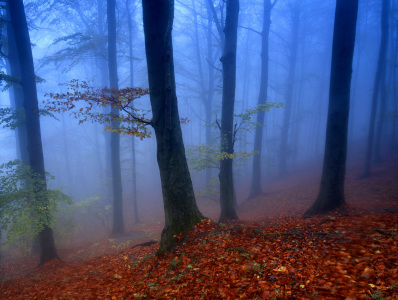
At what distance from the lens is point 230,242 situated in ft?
15.7

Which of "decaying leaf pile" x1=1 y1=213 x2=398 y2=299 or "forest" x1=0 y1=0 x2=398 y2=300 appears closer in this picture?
"decaying leaf pile" x1=1 y1=213 x2=398 y2=299

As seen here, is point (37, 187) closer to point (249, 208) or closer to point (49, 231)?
point (49, 231)

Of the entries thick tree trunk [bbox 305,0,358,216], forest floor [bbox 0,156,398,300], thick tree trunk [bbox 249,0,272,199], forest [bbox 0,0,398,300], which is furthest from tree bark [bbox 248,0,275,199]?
forest floor [bbox 0,156,398,300]

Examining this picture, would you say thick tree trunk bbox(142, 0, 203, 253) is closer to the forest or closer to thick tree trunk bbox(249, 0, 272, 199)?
the forest

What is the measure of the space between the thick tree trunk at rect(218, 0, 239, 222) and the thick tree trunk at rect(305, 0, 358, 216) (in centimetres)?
342

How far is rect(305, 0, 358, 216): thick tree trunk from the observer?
671 centimetres

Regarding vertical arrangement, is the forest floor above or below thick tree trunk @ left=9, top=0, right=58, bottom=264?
below

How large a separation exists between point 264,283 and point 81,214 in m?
20.3

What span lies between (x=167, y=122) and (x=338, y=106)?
218 inches

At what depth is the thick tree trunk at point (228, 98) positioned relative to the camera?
354 inches

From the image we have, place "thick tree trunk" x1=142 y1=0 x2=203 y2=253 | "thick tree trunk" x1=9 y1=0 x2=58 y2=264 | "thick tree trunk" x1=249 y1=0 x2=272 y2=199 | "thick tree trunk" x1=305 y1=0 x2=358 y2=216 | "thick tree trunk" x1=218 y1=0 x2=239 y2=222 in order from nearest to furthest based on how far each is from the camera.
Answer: "thick tree trunk" x1=142 y1=0 x2=203 y2=253 → "thick tree trunk" x1=305 y1=0 x2=358 y2=216 → "thick tree trunk" x1=9 y1=0 x2=58 y2=264 → "thick tree trunk" x1=218 y1=0 x2=239 y2=222 → "thick tree trunk" x1=249 y1=0 x2=272 y2=199

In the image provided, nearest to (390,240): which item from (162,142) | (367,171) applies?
(162,142)

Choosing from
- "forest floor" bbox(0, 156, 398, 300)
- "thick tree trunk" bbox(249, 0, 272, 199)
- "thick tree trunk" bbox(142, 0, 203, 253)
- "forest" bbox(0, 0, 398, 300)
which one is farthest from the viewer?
"thick tree trunk" bbox(249, 0, 272, 199)

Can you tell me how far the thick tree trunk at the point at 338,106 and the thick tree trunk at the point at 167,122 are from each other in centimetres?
459
